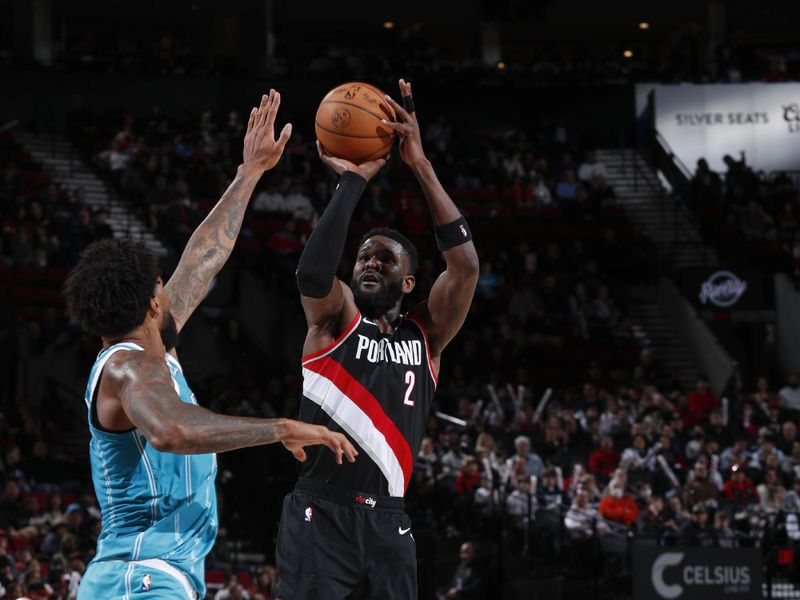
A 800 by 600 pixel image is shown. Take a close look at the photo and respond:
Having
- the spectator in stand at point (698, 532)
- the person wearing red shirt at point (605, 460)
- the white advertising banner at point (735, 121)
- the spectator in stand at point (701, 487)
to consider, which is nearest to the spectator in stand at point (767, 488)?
the spectator in stand at point (701, 487)

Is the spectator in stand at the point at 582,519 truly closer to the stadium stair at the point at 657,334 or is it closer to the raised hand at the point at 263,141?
the stadium stair at the point at 657,334

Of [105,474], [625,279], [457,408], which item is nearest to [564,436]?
[457,408]

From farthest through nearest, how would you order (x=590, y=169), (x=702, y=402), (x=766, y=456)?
1. (x=590, y=169)
2. (x=702, y=402)
3. (x=766, y=456)

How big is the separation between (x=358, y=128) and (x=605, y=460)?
38.8 feet

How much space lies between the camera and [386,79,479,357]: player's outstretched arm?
223 inches

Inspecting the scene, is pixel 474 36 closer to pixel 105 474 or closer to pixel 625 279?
pixel 625 279

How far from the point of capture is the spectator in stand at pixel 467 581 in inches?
539

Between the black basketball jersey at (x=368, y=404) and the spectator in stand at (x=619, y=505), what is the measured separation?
988 centimetres

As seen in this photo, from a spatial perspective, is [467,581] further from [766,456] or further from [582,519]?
[766,456]

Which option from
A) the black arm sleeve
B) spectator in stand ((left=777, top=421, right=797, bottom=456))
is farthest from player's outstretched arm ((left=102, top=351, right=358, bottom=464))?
spectator in stand ((left=777, top=421, right=797, bottom=456))

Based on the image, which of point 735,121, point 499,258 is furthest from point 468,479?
point 735,121

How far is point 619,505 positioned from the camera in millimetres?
15227

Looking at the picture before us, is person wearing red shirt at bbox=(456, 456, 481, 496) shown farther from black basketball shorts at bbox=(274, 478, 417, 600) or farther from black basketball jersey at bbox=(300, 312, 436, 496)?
black basketball shorts at bbox=(274, 478, 417, 600)

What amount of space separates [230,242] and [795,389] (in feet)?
55.2
